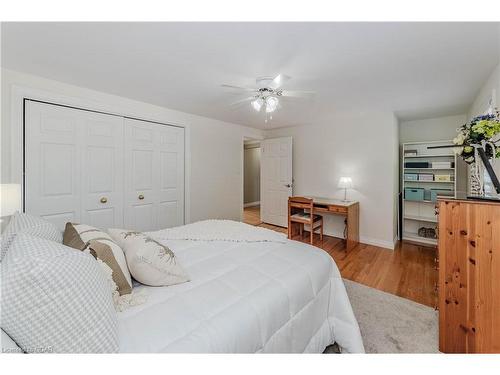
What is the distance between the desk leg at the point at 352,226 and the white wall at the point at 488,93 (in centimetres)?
195

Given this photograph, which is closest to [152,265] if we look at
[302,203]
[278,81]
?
[278,81]

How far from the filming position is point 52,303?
2.25 ft

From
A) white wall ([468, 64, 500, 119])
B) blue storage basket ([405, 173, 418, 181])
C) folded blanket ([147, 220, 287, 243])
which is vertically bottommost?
folded blanket ([147, 220, 287, 243])

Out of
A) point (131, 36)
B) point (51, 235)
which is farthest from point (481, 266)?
point (131, 36)

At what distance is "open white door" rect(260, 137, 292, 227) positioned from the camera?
15.8ft

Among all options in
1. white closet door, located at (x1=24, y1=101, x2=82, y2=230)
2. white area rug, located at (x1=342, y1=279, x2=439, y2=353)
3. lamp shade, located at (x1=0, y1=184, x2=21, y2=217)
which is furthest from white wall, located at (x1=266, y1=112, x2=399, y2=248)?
lamp shade, located at (x1=0, y1=184, x2=21, y2=217)

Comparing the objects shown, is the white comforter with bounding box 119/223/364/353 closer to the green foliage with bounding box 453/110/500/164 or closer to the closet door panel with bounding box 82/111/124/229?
the green foliage with bounding box 453/110/500/164

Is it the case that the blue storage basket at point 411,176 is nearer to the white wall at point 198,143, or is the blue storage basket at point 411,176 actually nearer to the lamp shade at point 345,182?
the lamp shade at point 345,182

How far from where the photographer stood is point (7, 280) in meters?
0.63

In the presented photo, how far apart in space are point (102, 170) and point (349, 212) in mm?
3652

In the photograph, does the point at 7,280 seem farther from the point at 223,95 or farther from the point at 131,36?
the point at 223,95

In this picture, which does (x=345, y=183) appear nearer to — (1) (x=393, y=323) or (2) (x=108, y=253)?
(1) (x=393, y=323)

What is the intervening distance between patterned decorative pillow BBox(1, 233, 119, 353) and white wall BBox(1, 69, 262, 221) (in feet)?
7.31

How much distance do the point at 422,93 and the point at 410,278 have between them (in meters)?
2.26
